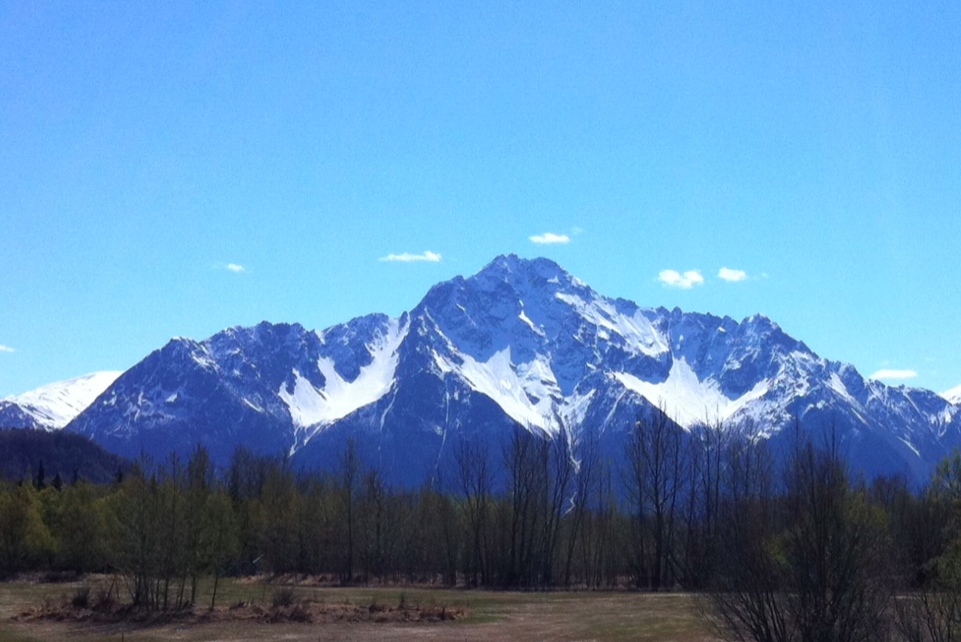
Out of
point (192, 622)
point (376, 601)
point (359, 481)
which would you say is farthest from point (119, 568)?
point (359, 481)

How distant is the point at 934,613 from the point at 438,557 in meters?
93.4

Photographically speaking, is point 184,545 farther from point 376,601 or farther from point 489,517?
point 489,517

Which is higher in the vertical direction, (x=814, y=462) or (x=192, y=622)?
(x=814, y=462)

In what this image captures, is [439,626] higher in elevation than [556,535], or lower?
lower

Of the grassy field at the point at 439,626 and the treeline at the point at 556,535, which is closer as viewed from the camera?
the treeline at the point at 556,535

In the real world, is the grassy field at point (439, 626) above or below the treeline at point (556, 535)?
below

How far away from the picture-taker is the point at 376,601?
2589 inches

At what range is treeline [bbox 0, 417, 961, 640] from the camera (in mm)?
32062

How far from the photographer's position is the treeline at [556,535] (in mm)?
32062

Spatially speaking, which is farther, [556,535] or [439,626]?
[556,535]

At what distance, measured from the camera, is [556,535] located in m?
112

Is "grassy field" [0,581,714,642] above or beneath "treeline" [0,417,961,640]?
beneath

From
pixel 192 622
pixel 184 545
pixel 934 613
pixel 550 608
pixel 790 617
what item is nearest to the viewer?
pixel 934 613

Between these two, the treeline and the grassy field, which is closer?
the treeline
